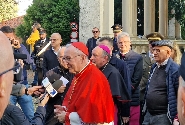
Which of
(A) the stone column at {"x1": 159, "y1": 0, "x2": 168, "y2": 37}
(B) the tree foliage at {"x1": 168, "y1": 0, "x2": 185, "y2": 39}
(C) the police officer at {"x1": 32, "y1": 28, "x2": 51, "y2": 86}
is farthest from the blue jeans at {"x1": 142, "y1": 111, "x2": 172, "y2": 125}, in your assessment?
(B) the tree foliage at {"x1": 168, "y1": 0, "x2": 185, "y2": 39}

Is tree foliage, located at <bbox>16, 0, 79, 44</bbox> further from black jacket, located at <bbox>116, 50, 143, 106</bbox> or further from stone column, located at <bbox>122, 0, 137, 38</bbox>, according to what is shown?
black jacket, located at <bbox>116, 50, 143, 106</bbox>

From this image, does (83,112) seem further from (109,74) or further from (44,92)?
(109,74)

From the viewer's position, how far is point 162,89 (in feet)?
21.6

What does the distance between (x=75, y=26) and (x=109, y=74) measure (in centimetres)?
1554

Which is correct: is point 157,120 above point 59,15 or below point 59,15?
below

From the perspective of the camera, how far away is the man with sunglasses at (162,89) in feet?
20.7

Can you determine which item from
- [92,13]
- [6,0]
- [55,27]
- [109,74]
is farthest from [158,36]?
[55,27]

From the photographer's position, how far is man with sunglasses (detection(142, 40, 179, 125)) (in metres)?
6.30

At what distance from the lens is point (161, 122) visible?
661 cm

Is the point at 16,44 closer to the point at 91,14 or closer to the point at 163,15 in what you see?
the point at 91,14

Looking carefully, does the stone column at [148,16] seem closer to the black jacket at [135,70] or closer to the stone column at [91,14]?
the stone column at [91,14]

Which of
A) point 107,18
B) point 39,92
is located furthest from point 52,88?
point 107,18

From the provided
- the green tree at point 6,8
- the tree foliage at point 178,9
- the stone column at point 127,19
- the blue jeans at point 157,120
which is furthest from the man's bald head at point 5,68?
the tree foliage at point 178,9

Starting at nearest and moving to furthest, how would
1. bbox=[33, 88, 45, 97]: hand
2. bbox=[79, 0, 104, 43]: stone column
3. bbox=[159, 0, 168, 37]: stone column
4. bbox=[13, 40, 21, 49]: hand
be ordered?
1. bbox=[33, 88, 45, 97]: hand
2. bbox=[13, 40, 21, 49]: hand
3. bbox=[79, 0, 104, 43]: stone column
4. bbox=[159, 0, 168, 37]: stone column
